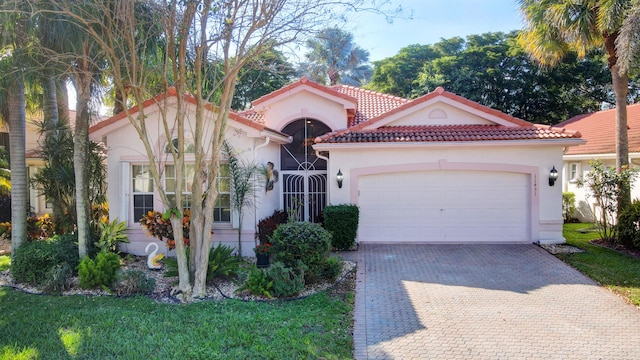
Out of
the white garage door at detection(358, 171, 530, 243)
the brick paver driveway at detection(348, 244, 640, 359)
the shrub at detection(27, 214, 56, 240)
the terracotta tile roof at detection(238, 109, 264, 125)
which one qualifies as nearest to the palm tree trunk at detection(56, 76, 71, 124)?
the shrub at detection(27, 214, 56, 240)

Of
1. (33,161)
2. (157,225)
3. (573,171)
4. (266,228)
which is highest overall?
(33,161)

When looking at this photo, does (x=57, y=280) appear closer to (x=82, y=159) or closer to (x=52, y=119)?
(x=82, y=159)

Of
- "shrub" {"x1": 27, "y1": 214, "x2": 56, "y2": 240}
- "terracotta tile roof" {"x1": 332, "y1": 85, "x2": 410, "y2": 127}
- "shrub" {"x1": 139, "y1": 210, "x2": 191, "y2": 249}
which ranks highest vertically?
"terracotta tile roof" {"x1": 332, "y1": 85, "x2": 410, "y2": 127}

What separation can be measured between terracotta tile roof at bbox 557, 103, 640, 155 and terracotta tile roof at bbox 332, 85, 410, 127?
26.5ft

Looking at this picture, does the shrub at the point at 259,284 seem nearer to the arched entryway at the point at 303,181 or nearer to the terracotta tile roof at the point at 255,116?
the arched entryway at the point at 303,181

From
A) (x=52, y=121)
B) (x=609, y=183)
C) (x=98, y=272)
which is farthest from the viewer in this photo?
(x=52, y=121)

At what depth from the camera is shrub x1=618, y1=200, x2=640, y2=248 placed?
11367mm

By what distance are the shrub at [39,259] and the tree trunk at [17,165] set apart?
2.09 feet

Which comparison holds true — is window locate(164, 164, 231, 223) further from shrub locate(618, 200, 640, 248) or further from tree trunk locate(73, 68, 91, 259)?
shrub locate(618, 200, 640, 248)

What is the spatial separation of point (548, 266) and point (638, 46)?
6.61 m

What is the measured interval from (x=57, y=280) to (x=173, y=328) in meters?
3.79

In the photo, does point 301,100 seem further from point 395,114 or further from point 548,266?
point 548,266

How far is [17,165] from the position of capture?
9.84 metres

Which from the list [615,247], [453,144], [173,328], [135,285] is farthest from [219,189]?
[615,247]
